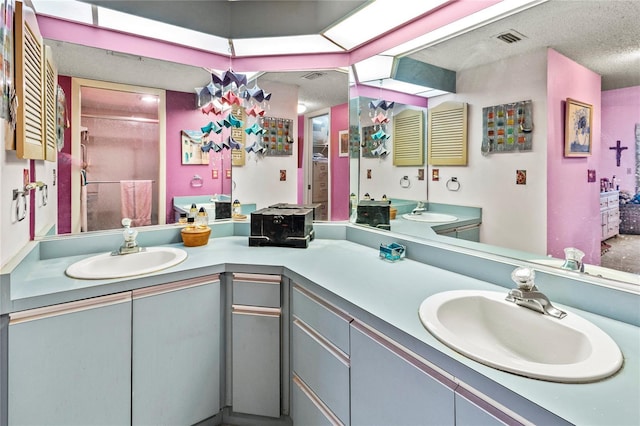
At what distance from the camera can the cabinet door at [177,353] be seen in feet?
4.70

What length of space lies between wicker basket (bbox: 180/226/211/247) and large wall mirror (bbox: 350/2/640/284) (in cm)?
132

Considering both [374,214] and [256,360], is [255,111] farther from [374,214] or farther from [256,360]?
[256,360]

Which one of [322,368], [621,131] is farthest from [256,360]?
[621,131]

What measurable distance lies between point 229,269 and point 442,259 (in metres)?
1.03

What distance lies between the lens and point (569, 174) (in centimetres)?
119

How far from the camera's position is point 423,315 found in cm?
99

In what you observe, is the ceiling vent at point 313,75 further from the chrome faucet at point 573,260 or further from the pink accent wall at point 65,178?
the chrome faucet at point 573,260

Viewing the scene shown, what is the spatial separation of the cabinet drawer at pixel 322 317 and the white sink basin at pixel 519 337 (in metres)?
0.31

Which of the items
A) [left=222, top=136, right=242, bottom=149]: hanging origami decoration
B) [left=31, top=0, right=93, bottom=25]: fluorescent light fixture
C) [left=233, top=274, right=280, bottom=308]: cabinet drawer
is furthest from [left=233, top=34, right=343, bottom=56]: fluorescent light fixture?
[left=233, top=274, right=280, bottom=308]: cabinet drawer

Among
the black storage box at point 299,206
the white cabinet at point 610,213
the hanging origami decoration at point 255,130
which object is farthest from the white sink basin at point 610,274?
the hanging origami decoration at point 255,130

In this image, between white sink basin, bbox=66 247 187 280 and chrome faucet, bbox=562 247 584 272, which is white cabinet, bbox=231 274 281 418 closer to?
white sink basin, bbox=66 247 187 280

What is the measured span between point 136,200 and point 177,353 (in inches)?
39.4

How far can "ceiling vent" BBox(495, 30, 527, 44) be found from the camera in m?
1.28

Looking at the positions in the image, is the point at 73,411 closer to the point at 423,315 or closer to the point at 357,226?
the point at 423,315
